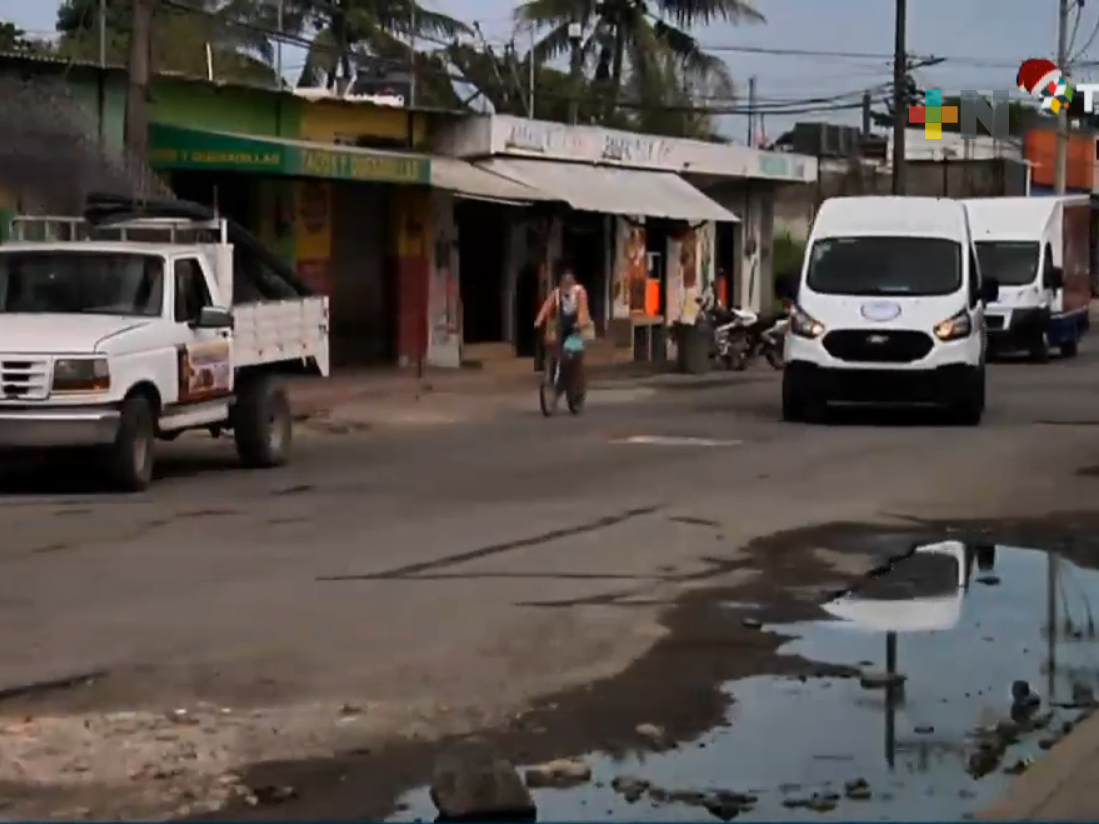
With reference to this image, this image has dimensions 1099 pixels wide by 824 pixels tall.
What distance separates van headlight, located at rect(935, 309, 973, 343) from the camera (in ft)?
76.0

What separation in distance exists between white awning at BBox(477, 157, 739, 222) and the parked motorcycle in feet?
6.22

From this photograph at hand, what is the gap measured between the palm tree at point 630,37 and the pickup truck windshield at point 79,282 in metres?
30.7

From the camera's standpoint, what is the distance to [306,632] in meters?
10.2

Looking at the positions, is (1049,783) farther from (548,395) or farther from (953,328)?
(548,395)

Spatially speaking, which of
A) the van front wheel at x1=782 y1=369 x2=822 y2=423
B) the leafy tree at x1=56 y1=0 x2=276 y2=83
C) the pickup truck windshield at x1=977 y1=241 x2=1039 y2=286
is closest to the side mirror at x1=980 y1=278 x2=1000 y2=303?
the van front wheel at x1=782 y1=369 x2=822 y2=423

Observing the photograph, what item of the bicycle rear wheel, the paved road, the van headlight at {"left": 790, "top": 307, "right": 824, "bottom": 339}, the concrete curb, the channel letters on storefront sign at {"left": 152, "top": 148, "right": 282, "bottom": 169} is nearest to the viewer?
the concrete curb

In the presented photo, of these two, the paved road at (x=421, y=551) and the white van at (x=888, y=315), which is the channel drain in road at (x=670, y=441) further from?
the white van at (x=888, y=315)

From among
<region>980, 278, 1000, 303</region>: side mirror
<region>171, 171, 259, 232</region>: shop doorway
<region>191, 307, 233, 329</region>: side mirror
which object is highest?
<region>171, 171, 259, 232</region>: shop doorway

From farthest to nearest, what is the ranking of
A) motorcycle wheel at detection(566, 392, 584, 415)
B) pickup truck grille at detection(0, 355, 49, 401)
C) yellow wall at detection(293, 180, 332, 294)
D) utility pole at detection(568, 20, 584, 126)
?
utility pole at detection(568, 20, 584, 126)
yellow wall at detection(293, 180, 332, 294)
motorcycle wheel at detection(566, 392, 584, 415)
pickup truck grille at detection(0, 355, 49, 401)

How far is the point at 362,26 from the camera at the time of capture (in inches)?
1667

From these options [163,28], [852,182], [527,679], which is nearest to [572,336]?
[527,679]

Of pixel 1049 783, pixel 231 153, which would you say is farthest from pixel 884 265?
pixel 1049 783

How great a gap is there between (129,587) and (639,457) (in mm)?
8513

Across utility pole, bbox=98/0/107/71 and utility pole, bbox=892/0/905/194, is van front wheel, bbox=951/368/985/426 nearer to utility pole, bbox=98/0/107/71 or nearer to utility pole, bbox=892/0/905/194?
utility pole, bbox=98/0/107/71
